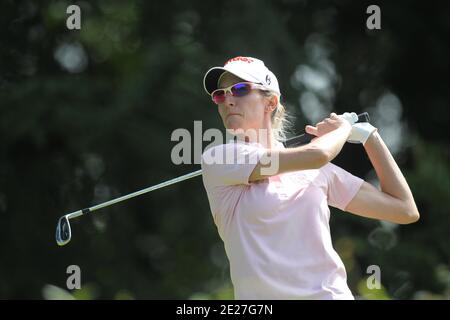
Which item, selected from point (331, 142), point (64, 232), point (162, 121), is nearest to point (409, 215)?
point (331, 142)

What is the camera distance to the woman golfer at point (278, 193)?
10.0 ft

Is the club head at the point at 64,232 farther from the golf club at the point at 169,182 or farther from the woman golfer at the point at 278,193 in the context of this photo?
the woman golfer at the point at 278,193

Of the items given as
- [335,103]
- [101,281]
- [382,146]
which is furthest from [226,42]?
[382,146]

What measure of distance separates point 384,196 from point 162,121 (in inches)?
277

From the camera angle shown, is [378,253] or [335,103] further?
→ [335,103]

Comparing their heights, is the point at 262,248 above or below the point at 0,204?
below

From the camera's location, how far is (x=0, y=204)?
10852mm

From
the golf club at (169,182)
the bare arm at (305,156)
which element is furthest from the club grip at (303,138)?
the bare arm at (305,156)

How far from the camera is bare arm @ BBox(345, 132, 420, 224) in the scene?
339 cm

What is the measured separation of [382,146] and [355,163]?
7.74 metres

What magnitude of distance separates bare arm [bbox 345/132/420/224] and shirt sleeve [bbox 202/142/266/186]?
38cm

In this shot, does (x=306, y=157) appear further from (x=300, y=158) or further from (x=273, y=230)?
(x=273, y=230)

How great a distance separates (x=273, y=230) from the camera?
3.07 meters
